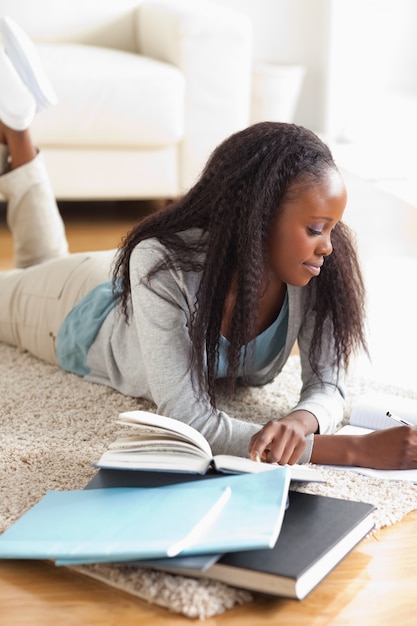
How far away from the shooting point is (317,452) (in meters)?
1.40

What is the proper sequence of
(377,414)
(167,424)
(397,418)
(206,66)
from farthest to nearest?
(206,66)
(377,414)
(397,418)
(167,424)

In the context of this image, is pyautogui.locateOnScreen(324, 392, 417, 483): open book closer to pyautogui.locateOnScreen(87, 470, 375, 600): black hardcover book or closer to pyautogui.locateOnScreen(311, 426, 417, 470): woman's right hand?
pyautogui.locateOnScreen(311, 426, 417, 470): woman's right hand

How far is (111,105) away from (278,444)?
194cm

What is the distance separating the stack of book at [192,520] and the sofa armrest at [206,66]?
80.1 inches

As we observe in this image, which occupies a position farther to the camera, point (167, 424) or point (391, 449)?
point (391, 449)

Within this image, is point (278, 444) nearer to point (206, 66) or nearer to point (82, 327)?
point (82, 327)

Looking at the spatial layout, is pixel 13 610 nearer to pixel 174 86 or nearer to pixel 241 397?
pixel 241 397

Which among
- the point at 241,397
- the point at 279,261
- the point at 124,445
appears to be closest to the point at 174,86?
the point at 241,397

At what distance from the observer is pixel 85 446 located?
150cm

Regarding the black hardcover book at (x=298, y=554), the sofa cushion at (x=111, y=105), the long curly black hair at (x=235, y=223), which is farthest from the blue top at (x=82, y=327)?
the sofa cushion at (x=111, y=105)

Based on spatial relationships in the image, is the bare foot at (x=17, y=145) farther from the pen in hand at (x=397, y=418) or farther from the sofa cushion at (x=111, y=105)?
the pen in hand at (x=397, y=418)

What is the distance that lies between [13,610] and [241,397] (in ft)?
2.48

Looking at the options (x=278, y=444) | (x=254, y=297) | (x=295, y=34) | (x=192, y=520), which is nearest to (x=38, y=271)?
(x=254, y=297)

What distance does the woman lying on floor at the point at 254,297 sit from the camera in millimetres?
1327
